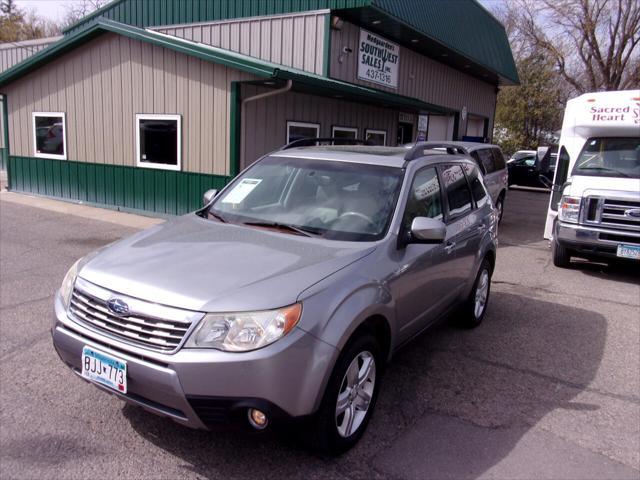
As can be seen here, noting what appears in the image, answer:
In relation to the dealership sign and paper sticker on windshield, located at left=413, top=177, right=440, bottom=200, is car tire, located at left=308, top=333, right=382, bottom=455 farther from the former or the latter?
the dealership sign

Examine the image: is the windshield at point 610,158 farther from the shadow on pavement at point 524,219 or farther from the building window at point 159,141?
the building window at point 159,141

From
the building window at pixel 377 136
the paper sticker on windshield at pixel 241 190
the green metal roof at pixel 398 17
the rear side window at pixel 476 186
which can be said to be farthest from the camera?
the building window at pixel 377 136

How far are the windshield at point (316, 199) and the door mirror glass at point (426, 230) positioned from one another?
0.66ft

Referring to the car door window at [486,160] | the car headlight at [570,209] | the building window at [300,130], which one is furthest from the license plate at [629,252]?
the building window at [300,130]

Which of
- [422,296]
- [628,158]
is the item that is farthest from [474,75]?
[422,296]

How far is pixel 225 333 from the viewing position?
8.72ft

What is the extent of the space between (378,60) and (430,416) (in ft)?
37.9

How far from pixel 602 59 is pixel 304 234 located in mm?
32991

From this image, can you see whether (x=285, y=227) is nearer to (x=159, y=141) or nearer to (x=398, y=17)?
(x=159, y=141)

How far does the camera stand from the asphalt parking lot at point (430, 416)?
3072 mm

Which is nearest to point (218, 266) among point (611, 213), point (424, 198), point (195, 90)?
point (424, 198)

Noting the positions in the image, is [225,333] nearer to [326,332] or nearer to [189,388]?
[189,388]

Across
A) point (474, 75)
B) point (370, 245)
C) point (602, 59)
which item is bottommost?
point (370, 245)

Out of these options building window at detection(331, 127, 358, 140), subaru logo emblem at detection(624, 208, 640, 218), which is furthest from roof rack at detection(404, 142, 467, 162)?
building window at detection(331, 127, 358, 140)
